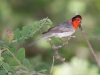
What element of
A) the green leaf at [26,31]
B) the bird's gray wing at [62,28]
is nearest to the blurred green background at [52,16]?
the bird's gray wing at [62,28]

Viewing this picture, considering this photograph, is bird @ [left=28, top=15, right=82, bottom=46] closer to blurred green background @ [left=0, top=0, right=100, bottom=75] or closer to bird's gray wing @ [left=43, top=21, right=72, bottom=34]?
bird's gray wing @ [left=43, top=21, right=72, bottom=34]

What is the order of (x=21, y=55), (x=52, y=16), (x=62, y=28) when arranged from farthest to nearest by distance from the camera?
(x=52, y=16)
(x=62, y=28)
(x=21, y=55)

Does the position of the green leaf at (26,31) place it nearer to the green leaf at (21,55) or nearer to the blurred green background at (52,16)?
the green leaf at (21,55)

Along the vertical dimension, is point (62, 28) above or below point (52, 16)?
below

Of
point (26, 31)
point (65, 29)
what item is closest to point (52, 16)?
point (65, 29)

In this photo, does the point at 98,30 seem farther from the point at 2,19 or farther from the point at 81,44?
the point at 2,19

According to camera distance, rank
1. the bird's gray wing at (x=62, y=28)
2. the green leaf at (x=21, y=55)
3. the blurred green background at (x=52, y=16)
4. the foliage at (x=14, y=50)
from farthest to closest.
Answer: the blurred green background at (x=52, y=16)
the bird's gray wing at (x=62, y=28)
the green leaf at (x=21, y=55)
the foliage at (x=14, y=50)

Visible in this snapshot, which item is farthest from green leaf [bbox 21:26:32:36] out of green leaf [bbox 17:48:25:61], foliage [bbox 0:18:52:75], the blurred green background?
the blurred green background

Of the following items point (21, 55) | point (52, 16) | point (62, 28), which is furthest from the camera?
point (52, 16)

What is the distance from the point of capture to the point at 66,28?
12.0 ft

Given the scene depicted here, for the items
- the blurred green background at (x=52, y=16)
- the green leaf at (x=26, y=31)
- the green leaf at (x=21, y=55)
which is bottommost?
the green leaf at (x=21, y=55)

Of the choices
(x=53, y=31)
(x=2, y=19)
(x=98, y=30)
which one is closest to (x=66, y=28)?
(x=53, y=31)

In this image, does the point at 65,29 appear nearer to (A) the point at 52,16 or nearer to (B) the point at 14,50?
(B) the point at 14,50

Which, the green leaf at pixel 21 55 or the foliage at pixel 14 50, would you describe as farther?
the green leaf at pixel 21 55
